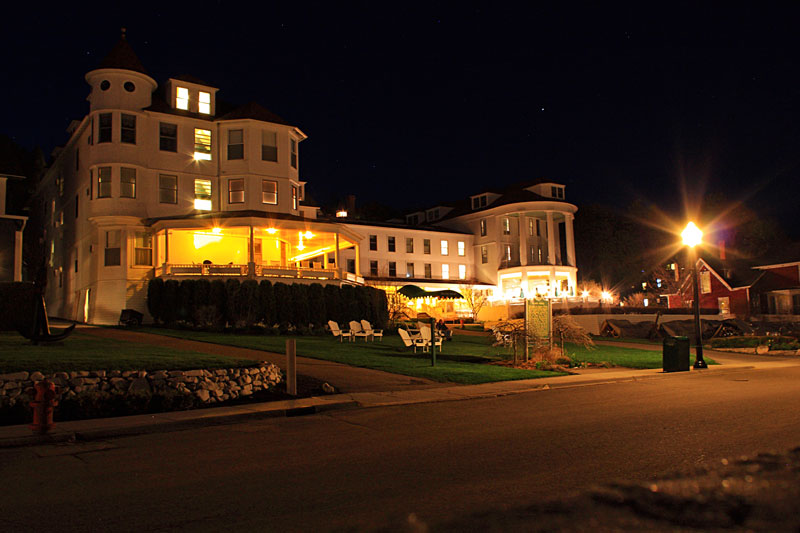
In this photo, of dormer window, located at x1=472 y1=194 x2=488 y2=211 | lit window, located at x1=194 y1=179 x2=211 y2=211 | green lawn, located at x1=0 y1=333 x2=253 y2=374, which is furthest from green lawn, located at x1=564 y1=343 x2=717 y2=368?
dormer window, located at x1=472 y1=194 x2=488 y2=211

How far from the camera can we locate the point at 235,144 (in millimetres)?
40031

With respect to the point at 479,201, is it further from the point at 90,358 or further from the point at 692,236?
the point at 90,358

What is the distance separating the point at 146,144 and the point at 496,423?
108 ft

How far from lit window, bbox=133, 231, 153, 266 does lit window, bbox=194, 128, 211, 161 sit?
593cm

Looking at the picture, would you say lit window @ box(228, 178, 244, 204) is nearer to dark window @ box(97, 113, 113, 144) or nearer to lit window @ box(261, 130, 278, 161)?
lit window @ box(261, 130, 278, 161)

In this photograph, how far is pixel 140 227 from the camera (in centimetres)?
3688

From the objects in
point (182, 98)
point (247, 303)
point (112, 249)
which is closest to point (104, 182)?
point (112, 249)

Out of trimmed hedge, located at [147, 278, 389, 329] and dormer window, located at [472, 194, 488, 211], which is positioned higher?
dormer window, located at [472, 194, 488, 211]

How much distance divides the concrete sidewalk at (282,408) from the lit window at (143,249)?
2629 centimetres

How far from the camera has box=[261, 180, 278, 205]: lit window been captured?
39844 millimetres

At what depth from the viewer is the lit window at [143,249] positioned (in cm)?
3675

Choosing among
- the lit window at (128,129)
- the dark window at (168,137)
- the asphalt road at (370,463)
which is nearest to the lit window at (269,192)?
the dark window at (168,137)

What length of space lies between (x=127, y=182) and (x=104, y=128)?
3.38 m

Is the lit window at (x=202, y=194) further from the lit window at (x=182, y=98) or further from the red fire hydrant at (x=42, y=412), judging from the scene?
the red fire hydrant at (x=42, y=412)
